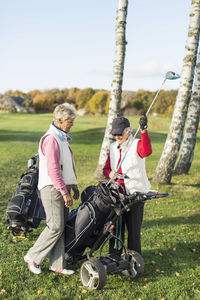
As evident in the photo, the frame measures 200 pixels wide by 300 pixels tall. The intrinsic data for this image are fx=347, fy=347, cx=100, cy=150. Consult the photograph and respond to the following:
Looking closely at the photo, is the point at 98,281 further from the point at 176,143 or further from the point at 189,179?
the point at 189,179

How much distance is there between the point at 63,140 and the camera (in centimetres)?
470

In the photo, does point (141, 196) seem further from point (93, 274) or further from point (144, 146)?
point (93, 274)

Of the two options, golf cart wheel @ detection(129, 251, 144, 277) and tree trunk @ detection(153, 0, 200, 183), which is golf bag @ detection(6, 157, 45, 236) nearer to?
golf cart wheel @ detection(129, 251, 144, 277)

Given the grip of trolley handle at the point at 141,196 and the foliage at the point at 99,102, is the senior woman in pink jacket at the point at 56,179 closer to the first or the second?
the grip of trolley handle at the point at 141,196

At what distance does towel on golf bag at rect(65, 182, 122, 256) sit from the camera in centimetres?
458

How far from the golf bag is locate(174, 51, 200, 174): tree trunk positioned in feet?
28.4

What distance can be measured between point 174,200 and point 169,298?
548 centimetres

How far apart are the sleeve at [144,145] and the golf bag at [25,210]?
159 cm

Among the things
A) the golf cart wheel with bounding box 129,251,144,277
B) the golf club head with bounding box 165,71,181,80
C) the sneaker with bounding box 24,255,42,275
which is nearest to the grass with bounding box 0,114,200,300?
the sneaker with bounding box 24,255,42,275

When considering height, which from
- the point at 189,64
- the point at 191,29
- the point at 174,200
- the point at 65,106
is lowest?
the point at 174,200

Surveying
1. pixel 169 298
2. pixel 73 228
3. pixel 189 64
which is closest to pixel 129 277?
pixel 169 298

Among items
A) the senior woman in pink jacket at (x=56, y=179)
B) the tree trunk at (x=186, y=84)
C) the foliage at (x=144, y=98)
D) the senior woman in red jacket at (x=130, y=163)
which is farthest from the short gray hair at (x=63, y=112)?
the foliage at (x=144, y=98)

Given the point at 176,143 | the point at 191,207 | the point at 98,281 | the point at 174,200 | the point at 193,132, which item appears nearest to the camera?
the point at 98,281

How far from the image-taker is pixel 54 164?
4.55m
